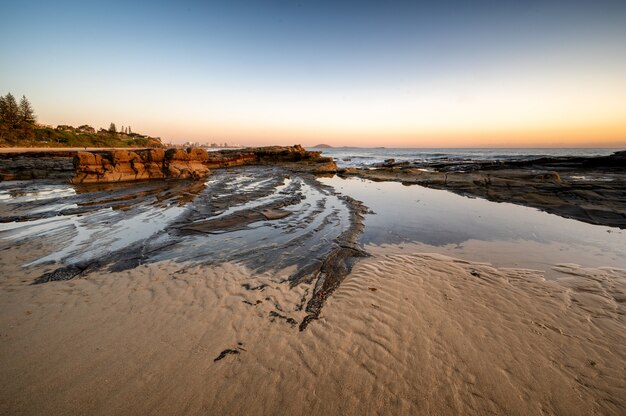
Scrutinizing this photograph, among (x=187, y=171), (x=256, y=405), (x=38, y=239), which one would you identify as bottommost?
(x=256, y=405)

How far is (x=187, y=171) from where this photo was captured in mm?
23422

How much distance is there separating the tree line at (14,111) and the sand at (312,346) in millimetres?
85054

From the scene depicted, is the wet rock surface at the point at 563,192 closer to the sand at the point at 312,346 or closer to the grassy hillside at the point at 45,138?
the sand at the point at 312,346

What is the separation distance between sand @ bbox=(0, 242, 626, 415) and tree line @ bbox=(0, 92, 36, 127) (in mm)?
85054

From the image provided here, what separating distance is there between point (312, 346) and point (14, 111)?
10694 centimetres

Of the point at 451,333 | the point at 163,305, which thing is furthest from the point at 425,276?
the point at 163,305

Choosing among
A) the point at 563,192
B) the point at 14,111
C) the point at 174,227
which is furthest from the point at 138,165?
the point at 14,111

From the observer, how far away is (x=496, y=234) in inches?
339

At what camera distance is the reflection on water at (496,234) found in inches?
267

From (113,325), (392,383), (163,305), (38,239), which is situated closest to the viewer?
(392,383)

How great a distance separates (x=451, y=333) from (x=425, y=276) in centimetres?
193

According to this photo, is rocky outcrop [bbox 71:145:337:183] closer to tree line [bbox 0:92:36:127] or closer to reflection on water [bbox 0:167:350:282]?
reflection on water [bbox 0:167:350:282]

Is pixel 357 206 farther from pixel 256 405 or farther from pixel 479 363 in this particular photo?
pixel 256 405

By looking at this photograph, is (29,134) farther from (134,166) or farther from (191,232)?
(191,232)
